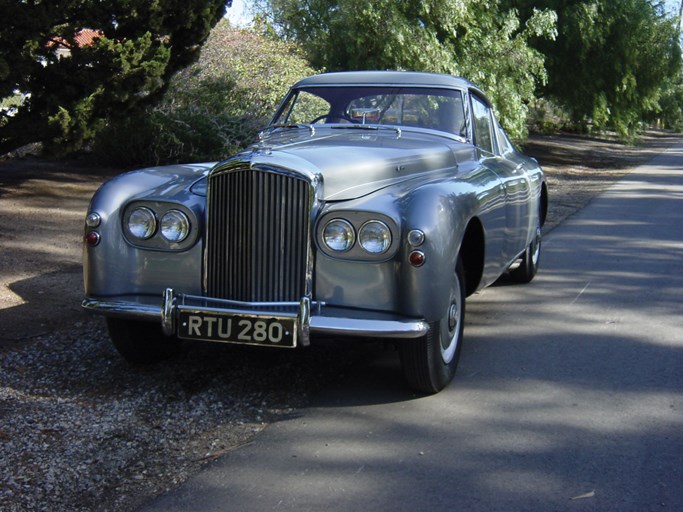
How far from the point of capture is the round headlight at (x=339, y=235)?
4.29m

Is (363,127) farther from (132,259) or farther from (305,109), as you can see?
(132,259)

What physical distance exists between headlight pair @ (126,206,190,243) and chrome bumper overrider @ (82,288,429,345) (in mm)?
337

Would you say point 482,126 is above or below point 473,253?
above

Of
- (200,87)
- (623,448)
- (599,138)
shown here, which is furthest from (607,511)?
(599,138)

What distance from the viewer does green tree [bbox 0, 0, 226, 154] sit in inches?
367

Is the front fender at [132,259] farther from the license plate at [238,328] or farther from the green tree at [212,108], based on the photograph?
the green tree at [212,108]

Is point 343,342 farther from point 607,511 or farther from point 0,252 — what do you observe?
point 0,252

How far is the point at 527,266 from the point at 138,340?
160 inches

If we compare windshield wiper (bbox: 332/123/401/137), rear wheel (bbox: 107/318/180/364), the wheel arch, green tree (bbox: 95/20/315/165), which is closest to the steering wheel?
windshield wiper (bbox: 332/123/401/137)

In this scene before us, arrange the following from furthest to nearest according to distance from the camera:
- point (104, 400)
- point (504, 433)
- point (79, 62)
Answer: point (79, 62) < point (104, 400) < point (504, 433)

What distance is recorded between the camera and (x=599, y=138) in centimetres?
4128

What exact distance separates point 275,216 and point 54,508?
1.83 metres

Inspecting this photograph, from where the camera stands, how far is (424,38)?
15.9 m

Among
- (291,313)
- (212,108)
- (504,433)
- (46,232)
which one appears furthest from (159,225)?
(212,108)
